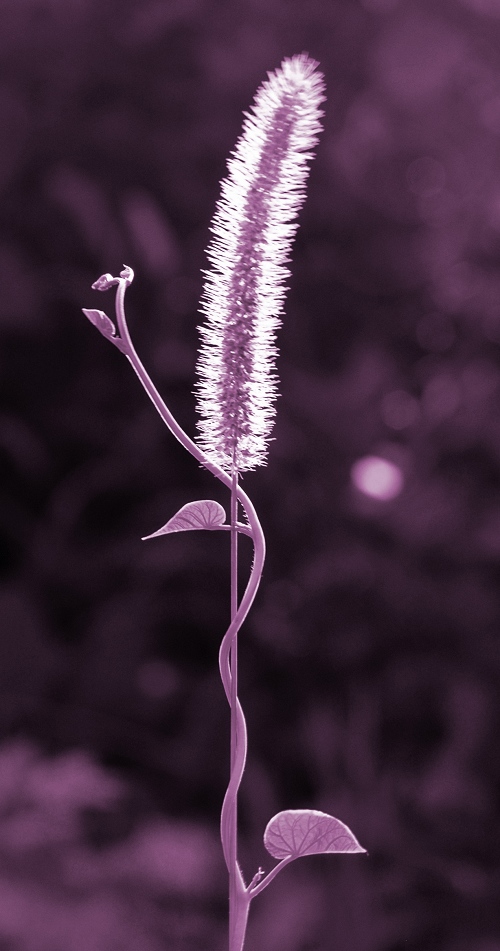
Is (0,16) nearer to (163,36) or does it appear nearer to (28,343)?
(163,36)

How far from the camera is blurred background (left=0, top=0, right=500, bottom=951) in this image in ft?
1.73

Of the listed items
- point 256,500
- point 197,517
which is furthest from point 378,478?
point 197,517

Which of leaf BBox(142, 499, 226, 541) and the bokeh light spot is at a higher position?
leaf BBox(142, 499, 226, 541)

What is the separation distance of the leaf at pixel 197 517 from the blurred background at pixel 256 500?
0.25 meters

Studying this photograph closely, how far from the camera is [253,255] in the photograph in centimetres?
28

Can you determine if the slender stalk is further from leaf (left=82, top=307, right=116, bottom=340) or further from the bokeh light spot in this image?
the bokeh light spot

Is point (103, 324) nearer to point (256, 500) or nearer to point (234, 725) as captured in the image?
point (234, 725)

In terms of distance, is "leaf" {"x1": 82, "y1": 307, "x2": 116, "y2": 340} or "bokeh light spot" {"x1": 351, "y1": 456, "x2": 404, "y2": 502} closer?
"leaf" {"x1": 82, "y1": 307, "x2": 116, "y2": 340}

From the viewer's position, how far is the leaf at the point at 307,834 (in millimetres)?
279

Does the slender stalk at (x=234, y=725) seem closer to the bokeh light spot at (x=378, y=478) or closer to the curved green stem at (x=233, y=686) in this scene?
the curved green stem at (x=233, y=686)

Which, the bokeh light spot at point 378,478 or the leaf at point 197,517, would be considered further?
the bokeh light spot at point 378,478

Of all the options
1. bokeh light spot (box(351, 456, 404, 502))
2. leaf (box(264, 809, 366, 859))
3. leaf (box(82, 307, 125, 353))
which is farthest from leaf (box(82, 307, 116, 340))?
bokeh light spot (box(351, 456, 404, 502))

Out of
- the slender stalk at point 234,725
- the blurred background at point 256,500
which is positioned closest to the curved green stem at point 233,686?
the slender stalk at point 234,725

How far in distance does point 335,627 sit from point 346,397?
0.16 m
